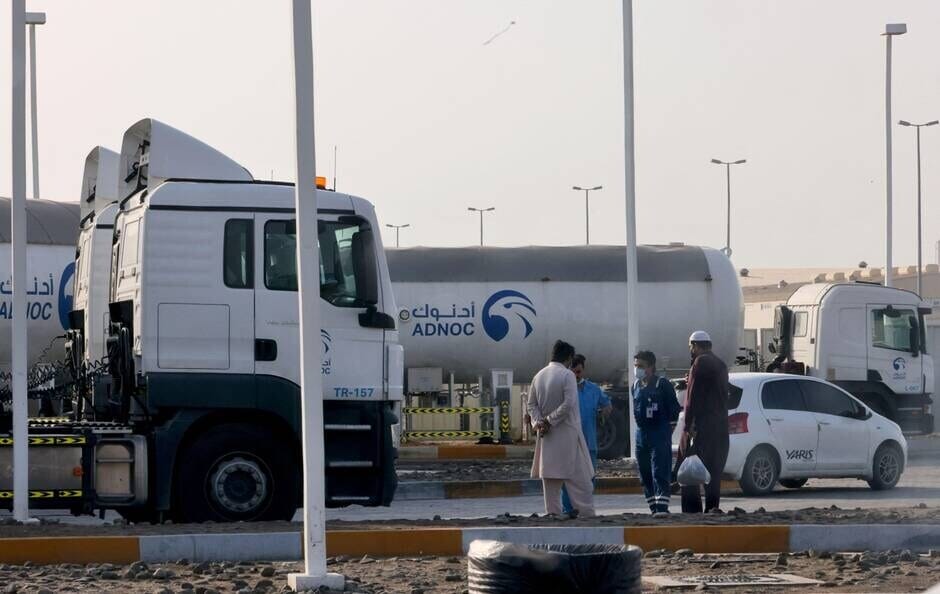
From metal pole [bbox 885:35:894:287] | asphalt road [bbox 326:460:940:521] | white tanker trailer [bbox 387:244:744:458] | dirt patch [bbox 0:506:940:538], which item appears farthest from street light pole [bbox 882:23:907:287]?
dirt patch [bbox 0:506:940:538]

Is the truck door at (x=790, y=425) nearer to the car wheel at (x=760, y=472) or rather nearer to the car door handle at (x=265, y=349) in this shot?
the car wheel at (x=760, y=472)

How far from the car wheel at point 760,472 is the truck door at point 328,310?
6578 mm

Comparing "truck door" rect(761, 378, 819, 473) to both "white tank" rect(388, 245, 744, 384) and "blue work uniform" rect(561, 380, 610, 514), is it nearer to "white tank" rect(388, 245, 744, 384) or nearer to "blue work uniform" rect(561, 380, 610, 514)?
"blue work uniform" rect(561, 380, 610, 514)

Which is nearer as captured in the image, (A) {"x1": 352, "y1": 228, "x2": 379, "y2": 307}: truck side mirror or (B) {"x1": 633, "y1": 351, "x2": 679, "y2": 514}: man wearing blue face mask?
(A) {"x1": 352, "y1": 228, "x2": 379, "y2": 307}: truck side mirror

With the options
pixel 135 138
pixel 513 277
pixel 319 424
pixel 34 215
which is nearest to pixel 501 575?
pixel 319 424

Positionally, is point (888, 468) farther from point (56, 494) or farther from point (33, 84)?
point (33, 84)

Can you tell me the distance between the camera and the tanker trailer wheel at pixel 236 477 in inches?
470

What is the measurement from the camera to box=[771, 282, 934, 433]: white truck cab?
2642 centimetres

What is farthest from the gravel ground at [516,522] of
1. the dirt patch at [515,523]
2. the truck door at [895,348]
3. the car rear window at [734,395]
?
the truck door at [895,348]

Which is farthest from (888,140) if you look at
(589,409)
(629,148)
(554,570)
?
(554,570)

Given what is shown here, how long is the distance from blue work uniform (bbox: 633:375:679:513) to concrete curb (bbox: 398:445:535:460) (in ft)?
35.9

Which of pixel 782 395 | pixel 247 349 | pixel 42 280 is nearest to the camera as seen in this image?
pixel 247 349

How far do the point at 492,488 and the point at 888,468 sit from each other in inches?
188

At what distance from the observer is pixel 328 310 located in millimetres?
12180
